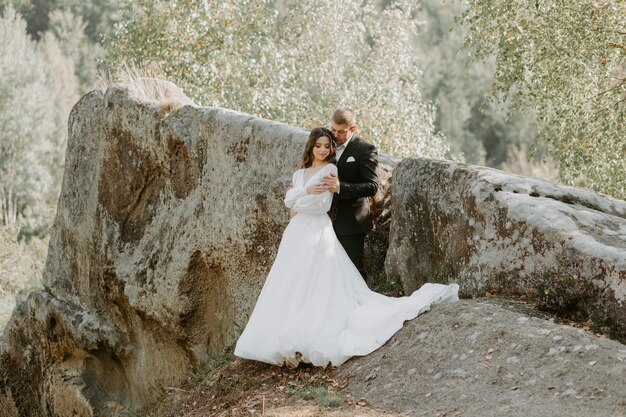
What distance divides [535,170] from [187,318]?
99.8ft

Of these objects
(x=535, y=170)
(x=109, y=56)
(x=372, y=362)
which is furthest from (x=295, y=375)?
(x=535, y=170)

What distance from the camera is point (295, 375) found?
8.37 meters

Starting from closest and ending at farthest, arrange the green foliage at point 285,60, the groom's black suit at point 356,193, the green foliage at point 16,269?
the groom's black suit at point 356,193, the green foliage at point 285,60, the green foliage at point 16,269

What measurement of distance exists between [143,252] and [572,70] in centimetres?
689

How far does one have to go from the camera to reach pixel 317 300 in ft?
27.6

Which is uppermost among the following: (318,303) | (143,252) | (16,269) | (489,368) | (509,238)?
(509,238)

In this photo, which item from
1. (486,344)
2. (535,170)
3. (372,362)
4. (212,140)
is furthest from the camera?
(535,170)

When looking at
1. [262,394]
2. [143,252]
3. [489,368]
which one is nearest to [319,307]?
[262,394]

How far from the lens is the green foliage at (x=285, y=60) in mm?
23234

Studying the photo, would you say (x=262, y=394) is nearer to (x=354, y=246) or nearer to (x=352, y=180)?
(x=354, y=246)

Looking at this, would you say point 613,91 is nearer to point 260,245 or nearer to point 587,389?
point 260,245

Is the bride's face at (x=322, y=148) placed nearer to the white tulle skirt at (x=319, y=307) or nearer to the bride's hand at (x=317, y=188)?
the bride's hand at (x=317, y=188)

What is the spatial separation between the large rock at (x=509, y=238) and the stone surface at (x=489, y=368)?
1.36ft

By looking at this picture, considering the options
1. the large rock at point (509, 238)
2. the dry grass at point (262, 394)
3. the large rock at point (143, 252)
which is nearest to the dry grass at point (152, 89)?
the large rock at point (143, 252)
